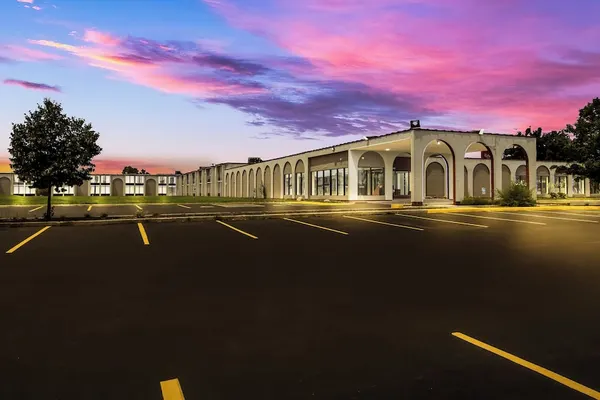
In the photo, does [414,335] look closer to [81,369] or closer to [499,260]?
[81,369]

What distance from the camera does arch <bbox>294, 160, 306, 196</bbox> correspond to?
159ft

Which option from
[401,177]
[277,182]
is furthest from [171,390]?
[277,182]

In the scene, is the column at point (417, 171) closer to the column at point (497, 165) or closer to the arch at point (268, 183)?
the column at point (497, 165)

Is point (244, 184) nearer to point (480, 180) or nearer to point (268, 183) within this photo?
point (268, 183)

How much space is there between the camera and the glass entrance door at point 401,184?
45219 mm

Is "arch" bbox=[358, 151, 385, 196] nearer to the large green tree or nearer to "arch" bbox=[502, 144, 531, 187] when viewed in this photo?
"arch" bbox=[502, 144, 531, 187]

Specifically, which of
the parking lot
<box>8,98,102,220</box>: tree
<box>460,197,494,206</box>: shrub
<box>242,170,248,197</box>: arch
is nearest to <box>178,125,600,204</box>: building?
<box>460,197,494,206</box>: shrub

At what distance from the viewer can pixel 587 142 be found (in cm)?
3044

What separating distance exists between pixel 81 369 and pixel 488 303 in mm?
4576

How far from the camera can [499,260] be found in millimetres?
8359

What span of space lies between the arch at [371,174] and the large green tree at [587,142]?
52.4 feet

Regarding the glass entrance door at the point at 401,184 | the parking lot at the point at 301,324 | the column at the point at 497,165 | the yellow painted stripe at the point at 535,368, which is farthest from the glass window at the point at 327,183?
the yellow painted stripe at the point at 535,368

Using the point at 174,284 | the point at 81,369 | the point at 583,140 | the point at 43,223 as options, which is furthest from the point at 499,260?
the point at 583,140

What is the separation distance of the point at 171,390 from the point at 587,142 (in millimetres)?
35446
